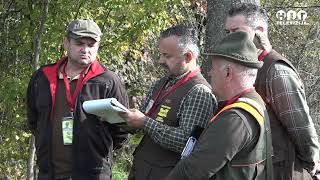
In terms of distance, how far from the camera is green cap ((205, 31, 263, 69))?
105 inches

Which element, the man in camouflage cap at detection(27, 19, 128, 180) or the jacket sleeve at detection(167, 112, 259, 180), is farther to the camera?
the man in camouflage cap at detection(27, 19, 128, 180)

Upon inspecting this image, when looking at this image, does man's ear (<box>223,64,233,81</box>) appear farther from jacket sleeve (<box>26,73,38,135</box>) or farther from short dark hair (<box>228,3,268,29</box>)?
jacket sleeve (<box>26,73,38,135</box>)

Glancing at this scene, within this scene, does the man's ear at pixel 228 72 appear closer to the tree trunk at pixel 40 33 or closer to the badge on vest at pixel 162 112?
the badge on vest at pixel 162 112

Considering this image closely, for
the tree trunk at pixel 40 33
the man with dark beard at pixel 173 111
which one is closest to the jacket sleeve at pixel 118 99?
the man with dark beard at pixel 173 111

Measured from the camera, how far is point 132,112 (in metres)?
3.49

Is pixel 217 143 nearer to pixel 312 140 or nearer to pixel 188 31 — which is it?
pixel 312 140

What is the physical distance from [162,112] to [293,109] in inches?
35.4

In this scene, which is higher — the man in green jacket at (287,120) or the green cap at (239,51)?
the green cap at (239,51)

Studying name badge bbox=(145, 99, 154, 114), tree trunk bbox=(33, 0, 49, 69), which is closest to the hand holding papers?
name badge bbox=(145, 99, 154, 114)

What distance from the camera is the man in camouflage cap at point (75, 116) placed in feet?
12.8

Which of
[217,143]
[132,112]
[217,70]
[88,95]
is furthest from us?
[88,95]

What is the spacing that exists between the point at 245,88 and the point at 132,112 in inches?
40.1

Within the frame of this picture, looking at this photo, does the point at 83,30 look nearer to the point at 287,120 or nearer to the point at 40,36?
the point at 40,36

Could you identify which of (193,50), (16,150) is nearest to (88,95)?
(193,50)
